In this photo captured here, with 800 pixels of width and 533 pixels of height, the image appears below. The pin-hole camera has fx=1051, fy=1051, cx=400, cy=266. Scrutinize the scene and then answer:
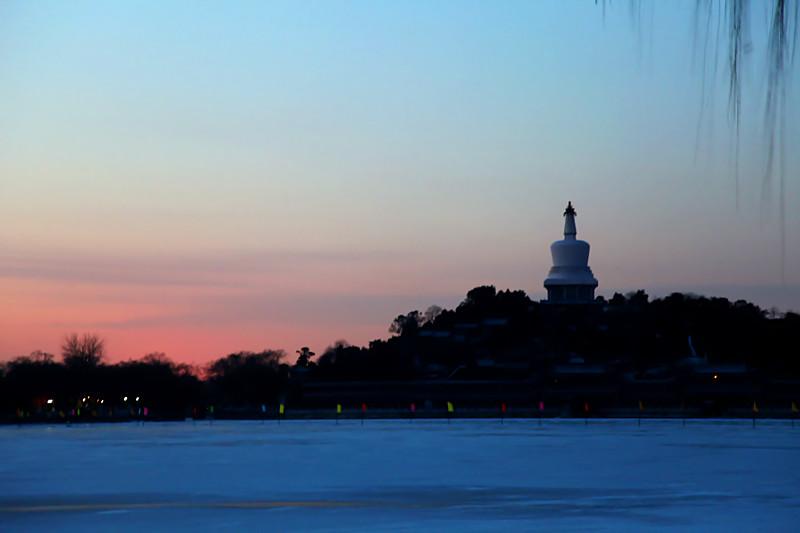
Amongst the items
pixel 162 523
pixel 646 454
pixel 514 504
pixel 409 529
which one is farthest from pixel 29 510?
pixel 646 454

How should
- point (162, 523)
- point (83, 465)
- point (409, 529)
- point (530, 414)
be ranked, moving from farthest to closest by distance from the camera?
point (530, 414), point (83, 465), point (162, 523), point (409, 529)

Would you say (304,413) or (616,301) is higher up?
(616,301)

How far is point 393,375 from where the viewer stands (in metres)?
122

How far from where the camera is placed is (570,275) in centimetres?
14112

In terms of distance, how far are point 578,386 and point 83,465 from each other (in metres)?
83.5

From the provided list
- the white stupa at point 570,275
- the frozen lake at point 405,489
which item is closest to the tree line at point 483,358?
the white stupa at point 570,275

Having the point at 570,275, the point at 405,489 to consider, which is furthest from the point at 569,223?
the point at 405,489

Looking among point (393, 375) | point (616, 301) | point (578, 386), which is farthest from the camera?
point (616, 301)

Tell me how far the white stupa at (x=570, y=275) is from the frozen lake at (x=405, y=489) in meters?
102

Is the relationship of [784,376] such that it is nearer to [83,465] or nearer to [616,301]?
[616,301]

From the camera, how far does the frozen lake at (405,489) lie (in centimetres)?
1686

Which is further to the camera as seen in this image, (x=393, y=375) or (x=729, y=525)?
(x=393, y=375)

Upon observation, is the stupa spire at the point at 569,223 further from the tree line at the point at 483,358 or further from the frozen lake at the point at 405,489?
the frozen lake at the point at 405,489

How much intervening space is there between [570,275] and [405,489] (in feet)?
397
